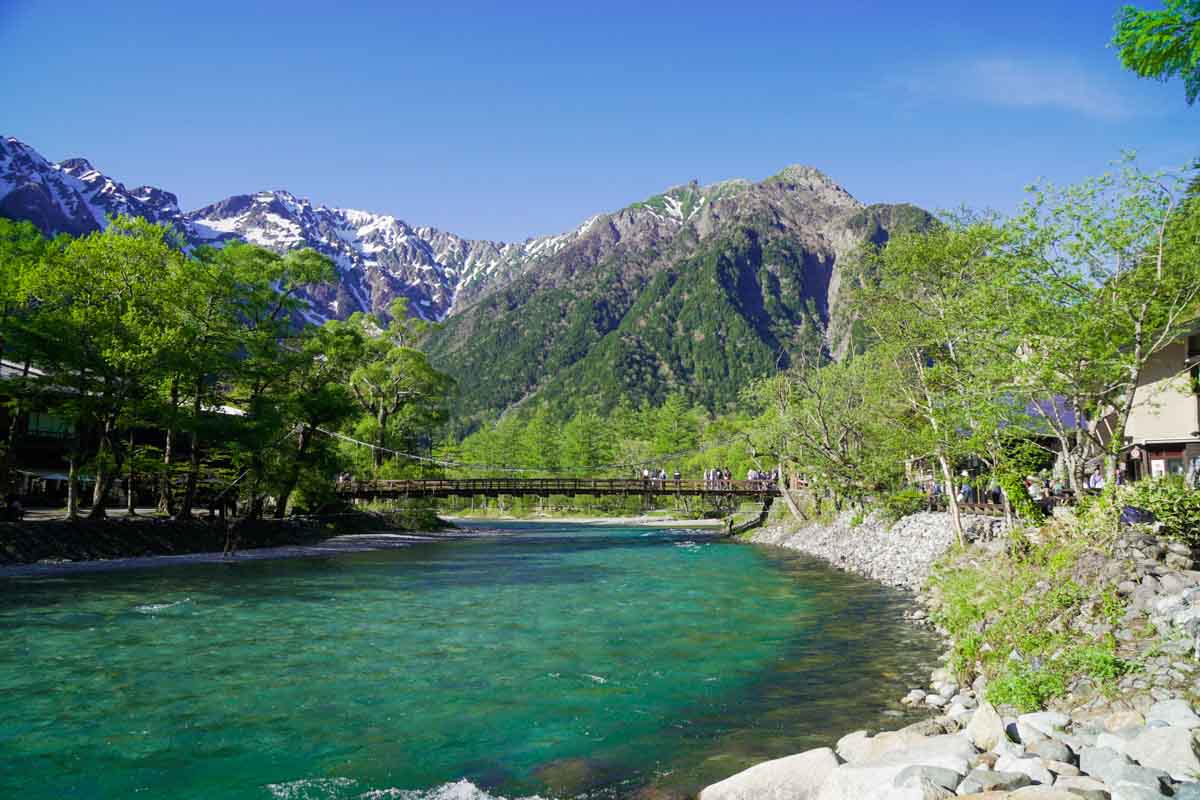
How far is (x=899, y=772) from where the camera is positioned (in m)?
6.40

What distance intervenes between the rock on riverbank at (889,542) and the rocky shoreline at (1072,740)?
1114cm

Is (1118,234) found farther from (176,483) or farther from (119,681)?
(176,483)

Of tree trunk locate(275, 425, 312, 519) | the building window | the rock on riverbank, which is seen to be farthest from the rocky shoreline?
the building window

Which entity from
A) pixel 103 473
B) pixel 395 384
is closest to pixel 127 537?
pixel 103 473

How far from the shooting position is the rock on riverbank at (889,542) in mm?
23234

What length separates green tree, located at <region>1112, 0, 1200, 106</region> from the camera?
7438mm

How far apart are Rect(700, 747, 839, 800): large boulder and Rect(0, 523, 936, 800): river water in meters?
0.57

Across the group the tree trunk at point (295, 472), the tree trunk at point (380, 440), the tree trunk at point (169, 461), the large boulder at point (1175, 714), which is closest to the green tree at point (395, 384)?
the tree trunk at point (380, 440)

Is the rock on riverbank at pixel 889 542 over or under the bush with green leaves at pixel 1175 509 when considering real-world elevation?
under

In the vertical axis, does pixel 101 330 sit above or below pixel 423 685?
above

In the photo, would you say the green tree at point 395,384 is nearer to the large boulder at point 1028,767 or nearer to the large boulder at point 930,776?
the large boulder at point 930,776

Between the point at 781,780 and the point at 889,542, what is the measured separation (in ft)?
78.5

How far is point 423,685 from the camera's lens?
38.1 ft

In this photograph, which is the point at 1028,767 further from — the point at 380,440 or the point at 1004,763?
the point at 380,440
